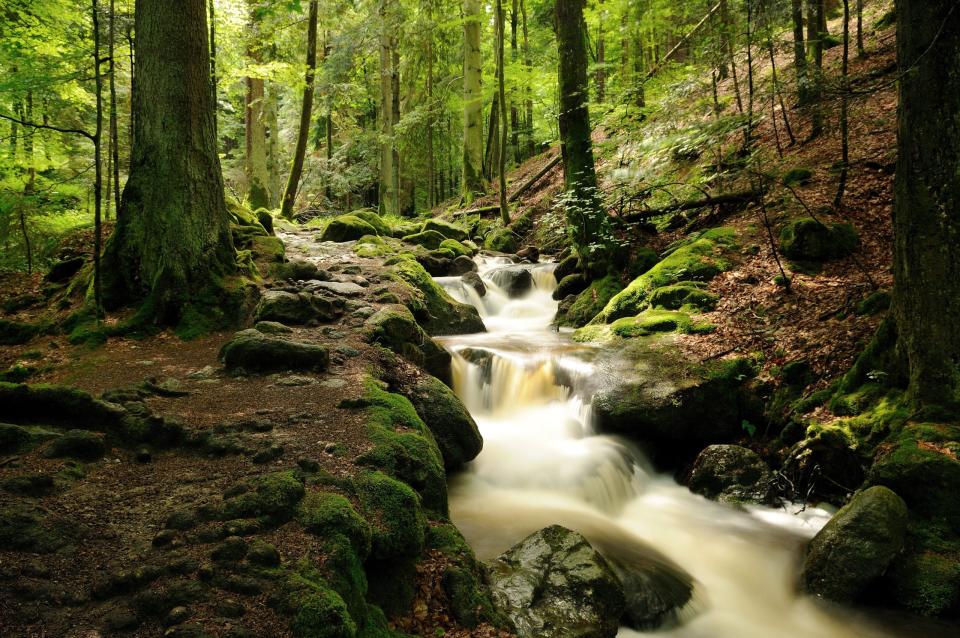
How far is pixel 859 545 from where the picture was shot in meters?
4.36

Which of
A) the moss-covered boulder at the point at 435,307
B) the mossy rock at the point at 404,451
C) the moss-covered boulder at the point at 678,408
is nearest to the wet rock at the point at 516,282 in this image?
the moss-covered boulder at the point at 435,307

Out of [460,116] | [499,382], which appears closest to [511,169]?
[460,116]

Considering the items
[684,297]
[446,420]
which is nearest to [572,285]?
[684,297]

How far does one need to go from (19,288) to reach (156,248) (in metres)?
4.27

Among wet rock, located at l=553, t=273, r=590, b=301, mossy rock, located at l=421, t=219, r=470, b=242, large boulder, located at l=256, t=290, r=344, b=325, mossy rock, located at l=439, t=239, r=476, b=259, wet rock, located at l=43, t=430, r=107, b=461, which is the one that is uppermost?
mossy rock, located at l=421, t=219, r=470, b=242

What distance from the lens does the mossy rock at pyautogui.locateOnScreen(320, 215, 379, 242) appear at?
14.2 meters

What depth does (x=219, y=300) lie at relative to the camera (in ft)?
21.7

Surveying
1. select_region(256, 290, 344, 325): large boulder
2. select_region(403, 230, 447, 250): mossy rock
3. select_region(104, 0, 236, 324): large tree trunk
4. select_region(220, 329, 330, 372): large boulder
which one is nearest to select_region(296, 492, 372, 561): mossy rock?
select_region(220, 329, 330, 372): large boulder

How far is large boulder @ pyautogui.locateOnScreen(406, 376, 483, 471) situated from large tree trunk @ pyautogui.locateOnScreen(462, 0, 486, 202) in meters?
15.7

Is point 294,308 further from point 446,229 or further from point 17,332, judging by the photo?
point 446,229

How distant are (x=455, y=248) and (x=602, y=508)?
966 centimetres

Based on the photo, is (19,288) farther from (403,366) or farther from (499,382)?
(499,382)

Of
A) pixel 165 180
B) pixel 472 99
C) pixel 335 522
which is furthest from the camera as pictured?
pixel 472 99

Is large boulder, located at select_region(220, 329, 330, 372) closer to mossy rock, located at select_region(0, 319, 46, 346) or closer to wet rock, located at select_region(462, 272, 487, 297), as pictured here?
mossy rock, located at select_region(0, 319, 46, 346)
